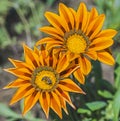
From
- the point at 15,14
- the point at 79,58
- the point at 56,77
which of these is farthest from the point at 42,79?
the point at 15,14

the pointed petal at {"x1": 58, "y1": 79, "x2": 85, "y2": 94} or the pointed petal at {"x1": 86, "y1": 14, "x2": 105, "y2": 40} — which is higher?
the pointed petal at {"x1": 86, "y1": 14, "x2": 105, "y2": 40}

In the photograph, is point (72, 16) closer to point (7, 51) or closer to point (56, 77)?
point (56, 77)

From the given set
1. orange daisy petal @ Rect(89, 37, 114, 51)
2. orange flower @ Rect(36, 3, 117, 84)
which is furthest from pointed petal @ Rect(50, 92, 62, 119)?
orange daisy petal @ Rect(89, 37, 114, 51)

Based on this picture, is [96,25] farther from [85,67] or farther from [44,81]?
[44,81]

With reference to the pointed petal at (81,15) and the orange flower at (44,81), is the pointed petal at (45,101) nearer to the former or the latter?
the orange flower at (44,81)

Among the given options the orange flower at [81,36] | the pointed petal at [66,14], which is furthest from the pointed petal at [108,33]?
the pointed petal at [66,14]

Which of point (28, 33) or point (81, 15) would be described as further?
point (28, 33)

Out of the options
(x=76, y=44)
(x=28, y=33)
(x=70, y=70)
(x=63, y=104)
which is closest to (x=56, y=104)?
(x=63, y=104)

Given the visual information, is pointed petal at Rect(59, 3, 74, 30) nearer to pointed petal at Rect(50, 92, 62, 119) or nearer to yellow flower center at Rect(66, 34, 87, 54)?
yellow flower center at Rect(66, 34, 87, 54)
